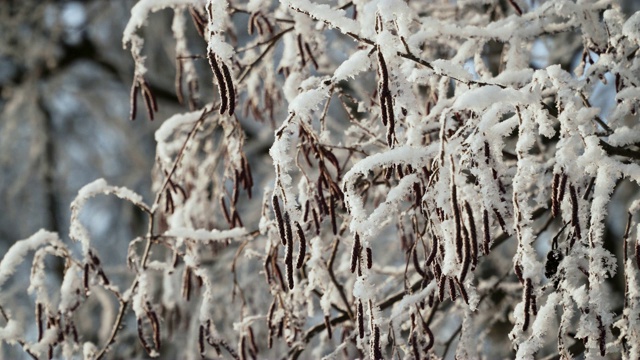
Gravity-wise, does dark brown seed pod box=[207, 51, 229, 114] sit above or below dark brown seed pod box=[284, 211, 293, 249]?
above

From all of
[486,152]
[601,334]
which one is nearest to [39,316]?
[486,152]

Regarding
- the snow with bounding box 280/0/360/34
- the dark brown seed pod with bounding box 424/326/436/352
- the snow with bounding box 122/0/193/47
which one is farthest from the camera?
the snow with bounding box 122/0/193/47

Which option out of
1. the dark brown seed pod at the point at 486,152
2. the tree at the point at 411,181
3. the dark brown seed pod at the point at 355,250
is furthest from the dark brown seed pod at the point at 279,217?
the dark brown seed pod at the point at 486,152

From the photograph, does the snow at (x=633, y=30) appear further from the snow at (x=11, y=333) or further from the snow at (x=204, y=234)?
the snow at (x=11, y=333)

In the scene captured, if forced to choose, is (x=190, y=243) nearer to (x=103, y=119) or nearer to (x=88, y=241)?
(x=88, y=241)

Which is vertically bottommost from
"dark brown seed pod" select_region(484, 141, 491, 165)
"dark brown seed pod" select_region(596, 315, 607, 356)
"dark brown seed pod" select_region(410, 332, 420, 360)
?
"dark brown seed pod" select_region(596, 315, 607, 356)

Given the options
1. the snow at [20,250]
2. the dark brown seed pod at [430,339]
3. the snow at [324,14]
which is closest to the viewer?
the snow at [324,14]

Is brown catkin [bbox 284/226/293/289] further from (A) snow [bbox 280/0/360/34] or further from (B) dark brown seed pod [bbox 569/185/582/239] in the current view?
(B) dark brown seed pod [bbox 569/185/582/239]

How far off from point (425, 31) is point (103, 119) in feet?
15.2

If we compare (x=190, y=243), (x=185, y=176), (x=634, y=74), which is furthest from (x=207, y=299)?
(x=634, y=74)

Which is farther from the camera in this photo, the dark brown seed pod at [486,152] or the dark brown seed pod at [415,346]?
the dark brown seed pod at [415,346]

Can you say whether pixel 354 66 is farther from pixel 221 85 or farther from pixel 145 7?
pixel 145 7

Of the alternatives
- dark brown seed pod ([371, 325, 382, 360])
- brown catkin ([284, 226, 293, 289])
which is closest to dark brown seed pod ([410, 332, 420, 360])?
dark brown seed pod ([371, 325, 382, 360])

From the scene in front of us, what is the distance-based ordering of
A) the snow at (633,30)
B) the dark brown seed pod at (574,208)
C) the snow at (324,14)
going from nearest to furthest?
the dark brown seed pod at (574,208) → the snow at (324,14) → the snow at (633,30)
